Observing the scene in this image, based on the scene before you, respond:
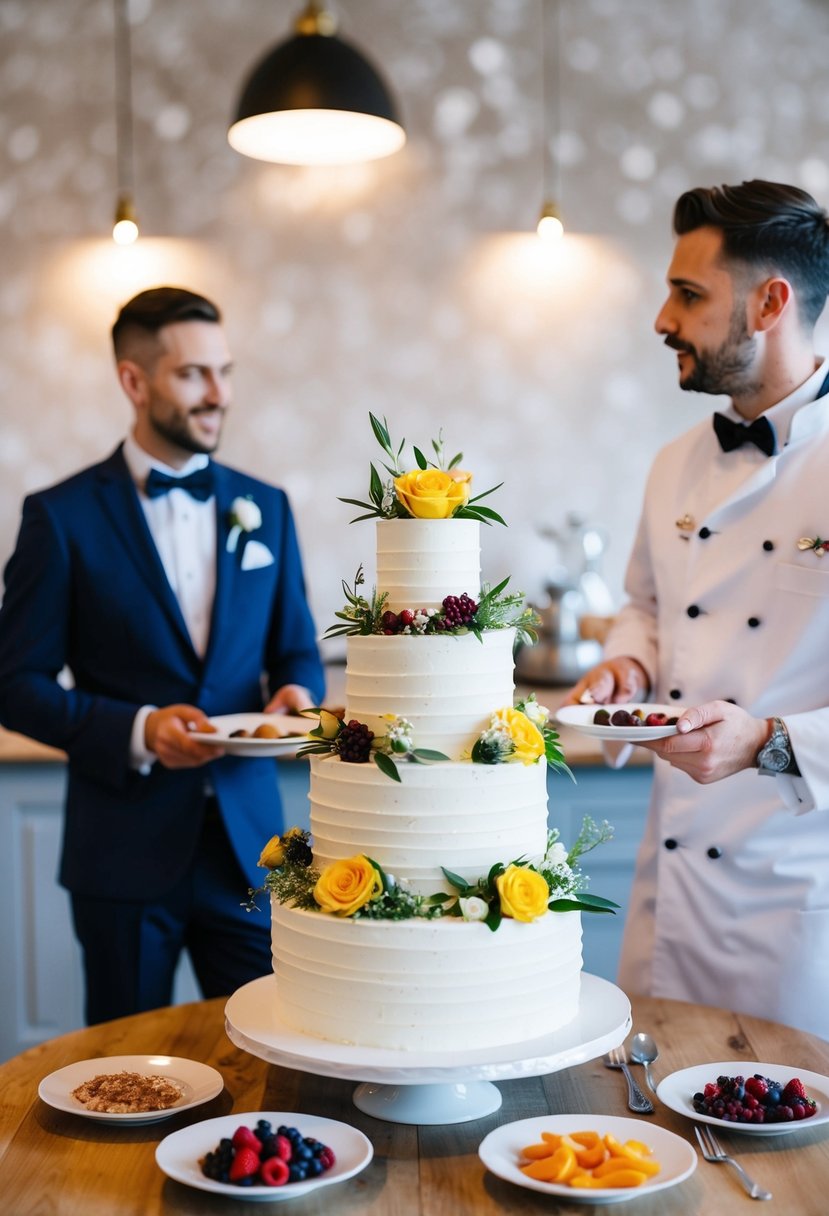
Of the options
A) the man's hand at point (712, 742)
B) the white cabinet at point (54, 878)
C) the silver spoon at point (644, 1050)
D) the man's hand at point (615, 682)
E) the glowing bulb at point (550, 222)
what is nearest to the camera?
the silver spoon at point (644, 1050)

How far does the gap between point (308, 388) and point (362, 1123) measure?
10.3 ft

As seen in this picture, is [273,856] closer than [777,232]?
Yes

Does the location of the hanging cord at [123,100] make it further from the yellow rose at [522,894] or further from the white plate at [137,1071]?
the yellow rose at [522,894]

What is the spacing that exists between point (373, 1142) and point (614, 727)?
0.69 meters

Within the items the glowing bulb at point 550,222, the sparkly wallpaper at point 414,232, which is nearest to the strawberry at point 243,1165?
the sparkly wallpaper at point 414,232

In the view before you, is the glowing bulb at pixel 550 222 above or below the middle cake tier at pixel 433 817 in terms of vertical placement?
above

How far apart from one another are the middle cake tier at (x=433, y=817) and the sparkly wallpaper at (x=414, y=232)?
111 inches

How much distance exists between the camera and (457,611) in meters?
1.81

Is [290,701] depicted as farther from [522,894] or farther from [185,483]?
[522,894]

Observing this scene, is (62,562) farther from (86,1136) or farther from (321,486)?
(321,486)

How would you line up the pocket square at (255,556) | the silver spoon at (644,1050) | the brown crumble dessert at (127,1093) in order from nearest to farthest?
1. the brown crumble dessert at (127,1093)
2. the silver spoon at (644,1050)
3. the pocket square at (255,556)

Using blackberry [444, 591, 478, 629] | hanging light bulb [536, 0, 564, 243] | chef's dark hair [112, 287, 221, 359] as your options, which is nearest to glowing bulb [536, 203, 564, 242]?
hanging light bulb [536, 0, 564, 243]

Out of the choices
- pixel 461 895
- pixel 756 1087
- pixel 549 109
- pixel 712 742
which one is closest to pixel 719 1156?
pixel 756 1087

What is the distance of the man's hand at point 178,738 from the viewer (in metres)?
2.56
